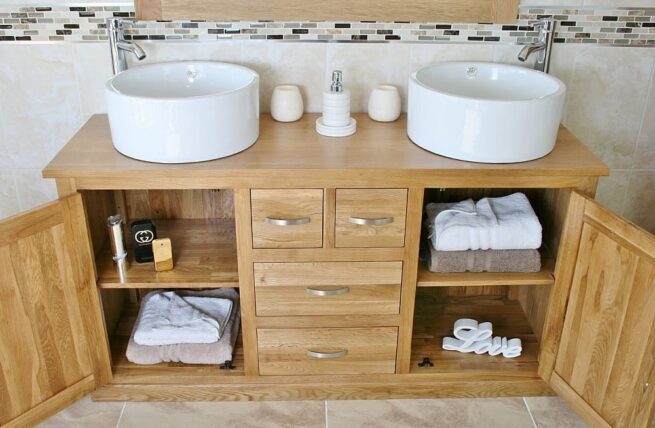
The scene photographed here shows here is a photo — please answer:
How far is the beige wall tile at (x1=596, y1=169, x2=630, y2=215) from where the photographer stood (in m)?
2.12

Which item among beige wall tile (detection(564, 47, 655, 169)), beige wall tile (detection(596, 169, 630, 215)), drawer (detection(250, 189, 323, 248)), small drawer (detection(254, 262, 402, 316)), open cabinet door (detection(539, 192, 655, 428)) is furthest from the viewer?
beige wall tile (detection(596, 169, 630, 215))

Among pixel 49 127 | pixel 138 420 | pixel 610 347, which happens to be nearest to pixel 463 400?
pixel 610 347

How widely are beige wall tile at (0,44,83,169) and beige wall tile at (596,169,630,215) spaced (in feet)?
5.33

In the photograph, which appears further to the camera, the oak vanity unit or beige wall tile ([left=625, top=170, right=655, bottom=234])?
beige wall tile ([left=625, top=170, right=655, bottom=234])

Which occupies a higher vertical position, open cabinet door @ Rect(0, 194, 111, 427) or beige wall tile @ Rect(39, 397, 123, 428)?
open cabinet door @ Rect(0, 194, 111, 427)

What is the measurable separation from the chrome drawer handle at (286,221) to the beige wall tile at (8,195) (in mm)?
899

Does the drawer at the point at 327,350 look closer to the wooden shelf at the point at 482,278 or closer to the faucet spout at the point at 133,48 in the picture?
the wooden shelf at the point at 482,278

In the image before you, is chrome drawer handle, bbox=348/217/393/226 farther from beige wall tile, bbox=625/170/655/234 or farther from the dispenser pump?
beige wall tile, bbox=625/170/655/234

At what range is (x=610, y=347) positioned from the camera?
5.38 feet

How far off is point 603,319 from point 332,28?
106cm

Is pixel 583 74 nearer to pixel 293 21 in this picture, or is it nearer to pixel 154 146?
pixel 293 21

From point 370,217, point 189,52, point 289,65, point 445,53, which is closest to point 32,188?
point 189,52

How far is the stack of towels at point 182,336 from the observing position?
191 centimetres

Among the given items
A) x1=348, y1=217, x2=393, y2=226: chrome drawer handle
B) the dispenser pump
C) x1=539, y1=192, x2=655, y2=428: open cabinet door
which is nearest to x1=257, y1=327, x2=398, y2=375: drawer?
x1=348, y1=217, x2=393, y2=226: chrome drawer handle
